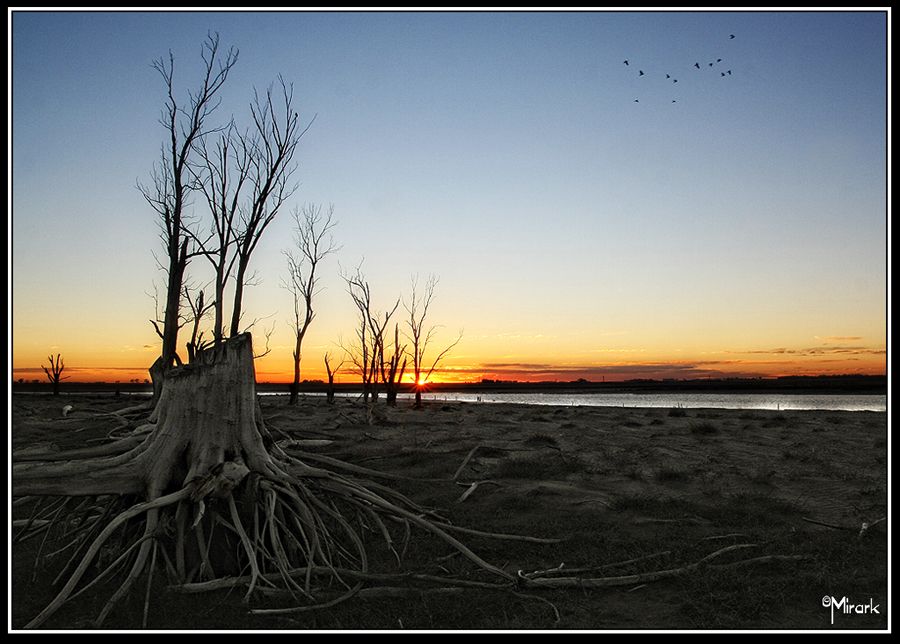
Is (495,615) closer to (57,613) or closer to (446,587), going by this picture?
(446,587)

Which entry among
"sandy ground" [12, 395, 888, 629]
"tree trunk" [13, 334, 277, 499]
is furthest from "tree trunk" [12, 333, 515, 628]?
"sandy ground" [12, 395, 888, 629]

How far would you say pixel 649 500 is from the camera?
11.2 metres

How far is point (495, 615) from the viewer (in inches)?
270

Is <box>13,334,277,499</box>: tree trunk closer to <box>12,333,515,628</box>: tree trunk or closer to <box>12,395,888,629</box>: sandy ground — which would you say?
<box>12,333,515,628</box>: tree trunk

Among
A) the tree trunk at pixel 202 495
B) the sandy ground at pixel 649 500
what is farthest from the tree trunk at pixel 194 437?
the sandy ground at pixel 649 500

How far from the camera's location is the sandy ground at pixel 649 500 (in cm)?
690

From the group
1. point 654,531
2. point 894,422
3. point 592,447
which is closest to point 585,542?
point 654,531

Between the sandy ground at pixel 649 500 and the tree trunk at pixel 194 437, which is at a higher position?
the tree trunk at pixel 194 437

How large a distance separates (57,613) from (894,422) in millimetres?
8111

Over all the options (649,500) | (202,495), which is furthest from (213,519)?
(649,500)

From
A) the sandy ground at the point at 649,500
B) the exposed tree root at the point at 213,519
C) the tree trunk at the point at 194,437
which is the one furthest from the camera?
the tree trunk at the point at 194,437

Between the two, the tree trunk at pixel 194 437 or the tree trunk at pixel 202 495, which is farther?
the tree trunk at pixel 194 437

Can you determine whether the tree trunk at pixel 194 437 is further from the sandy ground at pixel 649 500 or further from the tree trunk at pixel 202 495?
the sandy ground at pixel 649 500

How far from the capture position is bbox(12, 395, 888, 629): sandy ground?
6.90 metres
